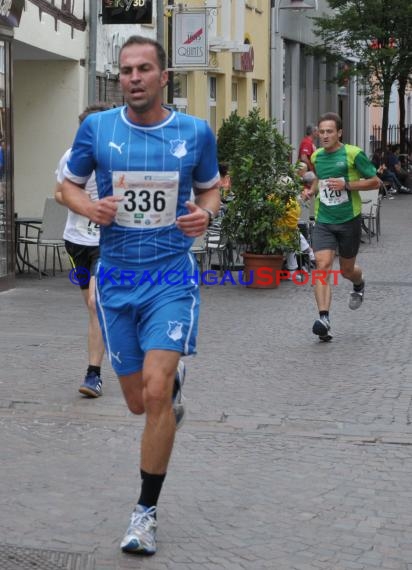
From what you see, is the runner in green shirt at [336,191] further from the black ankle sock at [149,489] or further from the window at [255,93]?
the window at [255,93]

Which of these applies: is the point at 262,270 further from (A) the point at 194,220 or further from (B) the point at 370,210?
(A) the point at 194,220

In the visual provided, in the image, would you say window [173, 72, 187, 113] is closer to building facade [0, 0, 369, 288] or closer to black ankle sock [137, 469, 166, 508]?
building facade [0, 0, 369, 288]

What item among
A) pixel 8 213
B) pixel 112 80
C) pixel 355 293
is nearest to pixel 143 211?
pixel 355 293

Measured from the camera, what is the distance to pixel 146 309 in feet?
17.2

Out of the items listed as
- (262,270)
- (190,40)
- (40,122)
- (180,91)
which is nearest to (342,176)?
(262,270)

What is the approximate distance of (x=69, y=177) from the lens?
5441mm

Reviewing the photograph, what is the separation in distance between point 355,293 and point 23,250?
20.2 ft

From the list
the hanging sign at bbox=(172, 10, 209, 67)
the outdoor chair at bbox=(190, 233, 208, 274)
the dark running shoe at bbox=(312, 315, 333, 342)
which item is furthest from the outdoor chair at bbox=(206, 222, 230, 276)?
the dark running shoe at bbox=(312, 315, 333, 342)

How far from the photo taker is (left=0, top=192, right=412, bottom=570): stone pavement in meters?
5.16

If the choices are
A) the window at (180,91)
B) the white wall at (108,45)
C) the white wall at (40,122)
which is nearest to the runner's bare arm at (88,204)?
the white wall at (40,122)

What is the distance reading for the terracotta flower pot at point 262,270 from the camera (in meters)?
15.2

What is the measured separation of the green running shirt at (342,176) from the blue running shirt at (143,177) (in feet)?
20.2

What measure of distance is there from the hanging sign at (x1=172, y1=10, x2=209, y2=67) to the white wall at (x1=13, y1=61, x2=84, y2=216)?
2018mm

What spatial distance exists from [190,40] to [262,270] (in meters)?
4.92
